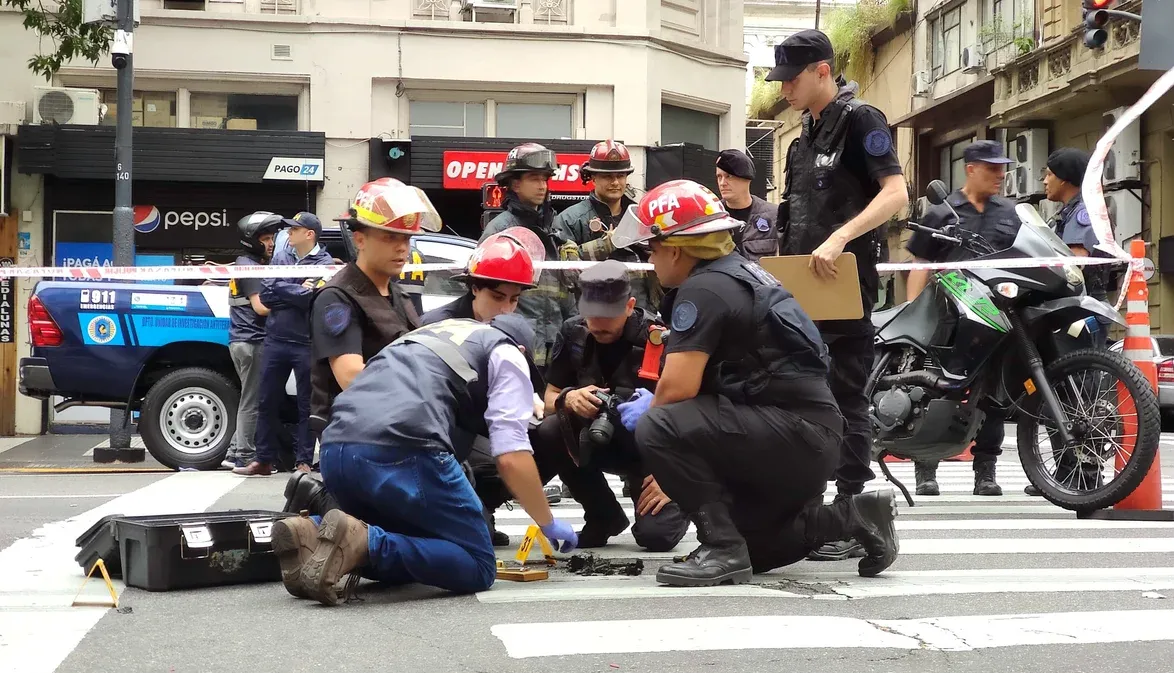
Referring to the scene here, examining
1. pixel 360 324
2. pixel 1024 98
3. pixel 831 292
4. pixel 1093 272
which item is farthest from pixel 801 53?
pixel 1024 98

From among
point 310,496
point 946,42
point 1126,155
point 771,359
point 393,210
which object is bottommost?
point 310,496

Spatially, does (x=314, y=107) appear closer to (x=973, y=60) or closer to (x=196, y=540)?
(x=196, y=540)

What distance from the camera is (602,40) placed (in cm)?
2106

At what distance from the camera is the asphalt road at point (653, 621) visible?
378 cm

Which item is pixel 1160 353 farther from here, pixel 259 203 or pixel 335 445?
pixel 335 445

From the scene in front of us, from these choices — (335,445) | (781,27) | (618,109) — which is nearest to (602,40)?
(618,109)

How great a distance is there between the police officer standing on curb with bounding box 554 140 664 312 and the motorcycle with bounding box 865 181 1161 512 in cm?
133

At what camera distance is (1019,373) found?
7.61m

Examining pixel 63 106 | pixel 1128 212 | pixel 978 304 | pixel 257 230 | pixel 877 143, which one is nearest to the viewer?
pixel 877 143

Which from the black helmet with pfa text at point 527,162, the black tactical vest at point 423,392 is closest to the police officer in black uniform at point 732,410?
the black tactical vest at point 423,392

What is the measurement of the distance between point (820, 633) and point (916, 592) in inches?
35.3

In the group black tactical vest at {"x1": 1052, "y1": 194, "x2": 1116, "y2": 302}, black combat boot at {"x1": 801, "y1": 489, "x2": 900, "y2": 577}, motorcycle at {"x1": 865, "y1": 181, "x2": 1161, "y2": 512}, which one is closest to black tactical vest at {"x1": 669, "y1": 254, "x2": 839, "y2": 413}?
black combat boot at {"x1": 801, "y1": 489, "x2": 900, "y2": 577}

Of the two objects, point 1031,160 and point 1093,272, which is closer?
point 1093,272

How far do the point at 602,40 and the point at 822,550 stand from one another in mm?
16185
